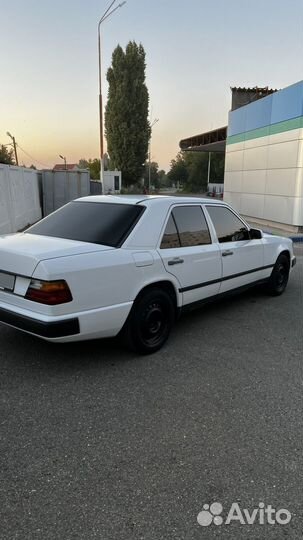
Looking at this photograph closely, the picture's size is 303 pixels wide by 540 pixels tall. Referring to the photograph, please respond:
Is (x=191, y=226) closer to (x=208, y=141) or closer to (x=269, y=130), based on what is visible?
(x=269, y=130)

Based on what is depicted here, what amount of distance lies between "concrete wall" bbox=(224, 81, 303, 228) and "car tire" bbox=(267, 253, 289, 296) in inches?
347

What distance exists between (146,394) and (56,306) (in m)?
0.99

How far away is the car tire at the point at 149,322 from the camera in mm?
3789

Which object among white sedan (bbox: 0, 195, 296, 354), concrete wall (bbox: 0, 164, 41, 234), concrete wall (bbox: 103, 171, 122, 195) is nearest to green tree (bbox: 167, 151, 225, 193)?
concrete wall (bbox: 103, 171, 122, 195)

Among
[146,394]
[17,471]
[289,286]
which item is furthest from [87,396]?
[289,286]

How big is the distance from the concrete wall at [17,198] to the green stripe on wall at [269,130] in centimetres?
962

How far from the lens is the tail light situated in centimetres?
318

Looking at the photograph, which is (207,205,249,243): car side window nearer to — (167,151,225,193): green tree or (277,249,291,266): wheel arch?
(277,249,291,266): wheel arch

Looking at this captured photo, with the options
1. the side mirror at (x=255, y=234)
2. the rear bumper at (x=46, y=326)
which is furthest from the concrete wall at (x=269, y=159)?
the rear bumper at (x=46, y=326)

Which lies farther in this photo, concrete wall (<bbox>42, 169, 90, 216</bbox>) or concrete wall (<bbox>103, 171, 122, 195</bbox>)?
concrete wall (<bbox>103, 171, 122, 195</bbox>)

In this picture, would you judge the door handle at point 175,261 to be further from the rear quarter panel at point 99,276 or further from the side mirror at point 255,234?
the side mirror at point 255,234

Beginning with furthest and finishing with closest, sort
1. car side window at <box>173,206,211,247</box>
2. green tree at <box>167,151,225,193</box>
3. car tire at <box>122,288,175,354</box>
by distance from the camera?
green tree at <box>167,151,225,193</box> < car side window at <box>173,206,211,247</box> < car tire at <box>122,288,175,354</box>

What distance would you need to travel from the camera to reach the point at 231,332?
471 cm

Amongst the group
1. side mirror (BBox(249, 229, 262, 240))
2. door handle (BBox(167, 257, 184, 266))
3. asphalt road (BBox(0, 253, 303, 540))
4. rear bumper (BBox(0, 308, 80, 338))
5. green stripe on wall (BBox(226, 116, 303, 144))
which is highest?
green stripe on wall (BBox(226, 116, 303, 144))
